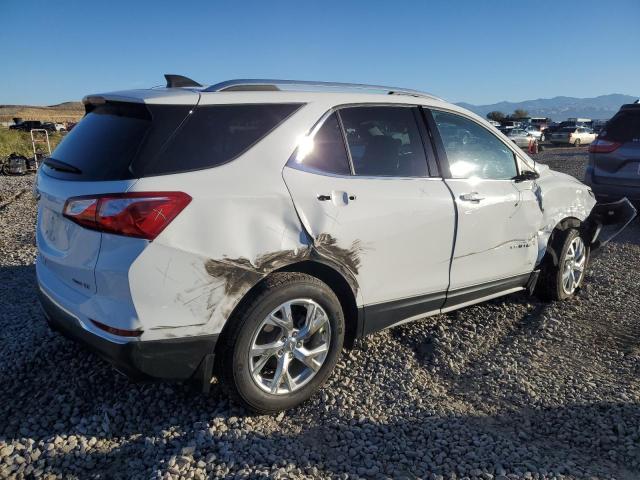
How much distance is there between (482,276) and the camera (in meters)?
3.91

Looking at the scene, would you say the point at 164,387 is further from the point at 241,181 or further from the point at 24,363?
the point at 241,181

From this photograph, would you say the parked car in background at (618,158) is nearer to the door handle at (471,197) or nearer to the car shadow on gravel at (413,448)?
the door handle at (471,197)

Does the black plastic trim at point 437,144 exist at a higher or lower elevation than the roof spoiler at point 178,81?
lower

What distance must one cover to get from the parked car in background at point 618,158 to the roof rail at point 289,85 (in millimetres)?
4930

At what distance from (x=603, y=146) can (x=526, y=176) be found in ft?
14.3

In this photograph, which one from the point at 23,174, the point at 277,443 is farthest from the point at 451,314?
the point at 23,174

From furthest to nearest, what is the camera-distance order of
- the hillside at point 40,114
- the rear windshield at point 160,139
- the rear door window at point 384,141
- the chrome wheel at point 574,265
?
the hillside at point 40,114, the chrome wheel at point 574,265, the rear door window at point 384,141, the rear windshield at point 160,139

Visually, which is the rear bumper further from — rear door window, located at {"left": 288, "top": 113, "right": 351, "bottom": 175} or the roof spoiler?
the roof spoiler

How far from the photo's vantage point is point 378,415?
3045 mm

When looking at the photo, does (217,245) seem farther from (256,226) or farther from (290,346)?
(290,346)

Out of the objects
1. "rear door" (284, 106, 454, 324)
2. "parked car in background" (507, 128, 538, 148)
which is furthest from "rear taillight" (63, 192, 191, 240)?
"parked car in background" (507, 128, 538, 148)

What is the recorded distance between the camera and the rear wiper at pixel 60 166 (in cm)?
272

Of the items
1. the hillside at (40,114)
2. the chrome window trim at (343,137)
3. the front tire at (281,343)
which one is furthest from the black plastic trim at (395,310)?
the hillside at (40,114)

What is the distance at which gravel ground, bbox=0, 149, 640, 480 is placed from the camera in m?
2.57
